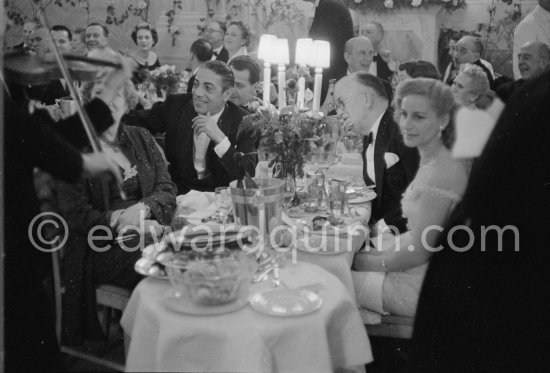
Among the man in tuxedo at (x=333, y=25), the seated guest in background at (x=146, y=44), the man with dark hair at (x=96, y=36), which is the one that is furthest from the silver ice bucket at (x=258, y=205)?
the man in tuxedo at (x=333, y=25)

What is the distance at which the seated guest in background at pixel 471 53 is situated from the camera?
157cm

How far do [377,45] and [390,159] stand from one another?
0.40 meters

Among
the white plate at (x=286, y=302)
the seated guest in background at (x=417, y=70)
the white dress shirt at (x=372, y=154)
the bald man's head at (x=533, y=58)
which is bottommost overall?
the white plate at (x=286, y=302)

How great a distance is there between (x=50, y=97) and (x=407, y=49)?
1199mm

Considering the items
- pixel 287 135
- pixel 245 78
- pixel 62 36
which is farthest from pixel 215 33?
pixel 245 78

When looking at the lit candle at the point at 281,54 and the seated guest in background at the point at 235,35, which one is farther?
the lit candle at the point at 281,54

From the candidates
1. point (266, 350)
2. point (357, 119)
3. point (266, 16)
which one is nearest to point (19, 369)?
point (266, 350)

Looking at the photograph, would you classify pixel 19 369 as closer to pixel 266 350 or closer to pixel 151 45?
pixel 266 350

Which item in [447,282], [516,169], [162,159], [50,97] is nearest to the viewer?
[50,97]

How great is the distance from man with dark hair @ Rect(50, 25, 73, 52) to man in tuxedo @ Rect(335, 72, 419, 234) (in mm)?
1043

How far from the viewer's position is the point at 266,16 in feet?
5.58

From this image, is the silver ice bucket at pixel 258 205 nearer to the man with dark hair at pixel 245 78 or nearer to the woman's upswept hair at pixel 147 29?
the woman's upswept hair at pixel 147 29

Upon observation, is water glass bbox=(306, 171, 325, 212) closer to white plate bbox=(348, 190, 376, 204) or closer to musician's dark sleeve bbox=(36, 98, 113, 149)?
white plate bbox=(348, 190, 376, 204)

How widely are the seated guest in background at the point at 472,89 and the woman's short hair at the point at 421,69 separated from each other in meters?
0.07
